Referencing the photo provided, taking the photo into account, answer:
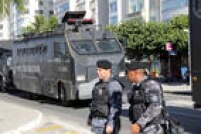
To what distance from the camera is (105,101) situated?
25.8 feet

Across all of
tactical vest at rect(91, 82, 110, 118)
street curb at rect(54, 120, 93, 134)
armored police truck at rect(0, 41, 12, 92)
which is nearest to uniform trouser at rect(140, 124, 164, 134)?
tactical vest at rect(91, 82, 110, 118)

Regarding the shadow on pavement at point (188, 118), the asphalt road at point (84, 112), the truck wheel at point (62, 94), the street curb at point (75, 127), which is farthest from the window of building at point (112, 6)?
the street curb at point (75, 127)

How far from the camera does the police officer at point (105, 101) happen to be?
7754 mm

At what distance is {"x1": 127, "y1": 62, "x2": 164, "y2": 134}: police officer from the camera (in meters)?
6.78

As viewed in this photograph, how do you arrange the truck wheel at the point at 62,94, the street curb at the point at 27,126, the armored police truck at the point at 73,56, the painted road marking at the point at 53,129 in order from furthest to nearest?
the truck wheel at the point at 62,94 → the armored police truck at the point at 73,56 → the painted road marking at the point at 53,129 → the street curb at the point at 27,126

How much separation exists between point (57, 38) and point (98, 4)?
72.1m

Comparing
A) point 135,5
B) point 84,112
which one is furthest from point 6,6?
point 135,5

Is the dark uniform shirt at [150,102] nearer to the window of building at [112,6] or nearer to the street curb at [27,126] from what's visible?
the street curb at [27,126]

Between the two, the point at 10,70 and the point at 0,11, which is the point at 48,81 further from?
the point at 10,70

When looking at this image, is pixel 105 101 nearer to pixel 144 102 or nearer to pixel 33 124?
pixel 144 102

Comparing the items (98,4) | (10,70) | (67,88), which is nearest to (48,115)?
(67,88)

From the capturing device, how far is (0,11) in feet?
62.7

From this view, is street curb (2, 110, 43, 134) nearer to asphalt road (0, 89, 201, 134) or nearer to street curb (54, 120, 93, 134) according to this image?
street curb (54, 120, 93, 134)

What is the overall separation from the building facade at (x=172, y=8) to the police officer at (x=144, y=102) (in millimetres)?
53528
